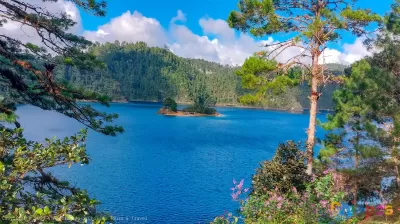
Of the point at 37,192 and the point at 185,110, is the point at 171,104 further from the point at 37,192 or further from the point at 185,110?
the point at 37,192

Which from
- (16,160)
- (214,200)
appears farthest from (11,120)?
(214,200)

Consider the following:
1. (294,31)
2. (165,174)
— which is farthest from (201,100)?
(294,31)

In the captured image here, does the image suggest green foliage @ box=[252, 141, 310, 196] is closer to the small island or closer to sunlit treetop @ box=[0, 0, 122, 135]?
sunlit treetop @ box=[0, 0, 122, 135]

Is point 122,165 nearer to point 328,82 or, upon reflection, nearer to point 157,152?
point 157,152

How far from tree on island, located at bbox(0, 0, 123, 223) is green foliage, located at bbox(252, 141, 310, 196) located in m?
4.61

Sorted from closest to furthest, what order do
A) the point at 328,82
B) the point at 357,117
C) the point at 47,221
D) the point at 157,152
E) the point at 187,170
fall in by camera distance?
the point at 47,221
the point at 328,82
the point at 357,117
the point at 187,170
the point at 157,152

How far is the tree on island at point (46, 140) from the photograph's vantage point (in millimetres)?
2729

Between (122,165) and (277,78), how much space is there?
80.5 feet

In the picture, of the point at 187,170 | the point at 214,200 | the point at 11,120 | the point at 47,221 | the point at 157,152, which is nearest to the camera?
the point at 47,221

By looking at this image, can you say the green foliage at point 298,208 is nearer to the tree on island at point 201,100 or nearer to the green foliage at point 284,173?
the green foliage at point 284,173

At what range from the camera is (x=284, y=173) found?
30.3 ft

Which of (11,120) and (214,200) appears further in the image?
(214,200)

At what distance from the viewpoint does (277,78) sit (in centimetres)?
998

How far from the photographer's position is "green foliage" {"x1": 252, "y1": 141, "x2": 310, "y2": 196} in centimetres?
921
